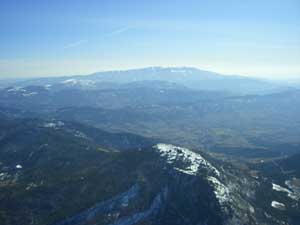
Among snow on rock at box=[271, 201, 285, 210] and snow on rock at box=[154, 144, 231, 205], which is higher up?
snow on rock at box=[154, 144, 231, 205]

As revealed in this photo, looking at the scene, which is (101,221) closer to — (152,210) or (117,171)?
(152,210)

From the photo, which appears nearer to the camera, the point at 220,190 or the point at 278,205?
the point at 220,190

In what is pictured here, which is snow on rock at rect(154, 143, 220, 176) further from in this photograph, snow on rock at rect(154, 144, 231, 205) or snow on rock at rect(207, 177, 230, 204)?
snow on rock at rect(207, 177, 230, 204)

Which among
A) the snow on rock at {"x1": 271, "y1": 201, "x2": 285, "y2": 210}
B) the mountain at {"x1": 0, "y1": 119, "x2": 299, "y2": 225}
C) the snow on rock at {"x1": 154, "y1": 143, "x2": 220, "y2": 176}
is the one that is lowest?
the snow on rock at {"x1": 271, "y1": 201, "x2": 285, "y2": 210}

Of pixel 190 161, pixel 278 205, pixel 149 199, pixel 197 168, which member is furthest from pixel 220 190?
pixel 278 205

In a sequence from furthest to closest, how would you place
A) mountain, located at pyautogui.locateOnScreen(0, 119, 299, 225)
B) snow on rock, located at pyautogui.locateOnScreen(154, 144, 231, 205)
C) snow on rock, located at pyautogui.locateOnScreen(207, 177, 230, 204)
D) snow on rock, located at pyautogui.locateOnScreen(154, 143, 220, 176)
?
snow on rock, located at pyautogui.locateOnScreen(154, 143, 220, 176) < snow on rock, located at pyautogui.locateOnScreen(154, 144, 231, 205) < snow on rock, located at pyautogui.locateOnScreen(207, 177, 230, 204) < mountain, located at pyautogui.locateOnScreen(0, 119, 299, 225)

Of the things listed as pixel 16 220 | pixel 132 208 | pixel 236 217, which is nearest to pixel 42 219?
pixel 16 220

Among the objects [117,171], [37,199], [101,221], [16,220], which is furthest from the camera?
[117,171]

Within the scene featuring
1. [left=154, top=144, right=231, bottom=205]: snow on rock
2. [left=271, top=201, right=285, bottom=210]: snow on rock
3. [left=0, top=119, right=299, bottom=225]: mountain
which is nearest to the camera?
[left=0, top=119, right=299, bottom=225]: mountain

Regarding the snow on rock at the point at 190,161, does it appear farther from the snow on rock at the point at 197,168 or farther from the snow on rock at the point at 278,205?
the snow on rock at the point at 278,205

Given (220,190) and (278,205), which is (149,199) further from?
(278,205)

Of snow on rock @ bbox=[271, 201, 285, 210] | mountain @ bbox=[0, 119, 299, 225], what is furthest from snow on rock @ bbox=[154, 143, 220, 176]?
snow on rock @ bbox=[271, 201, 285, 210]
